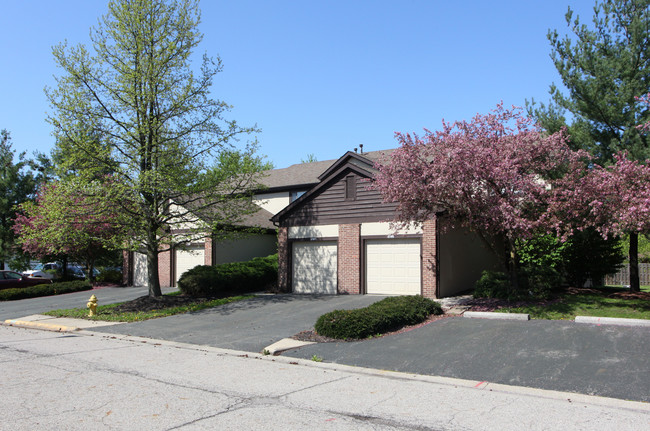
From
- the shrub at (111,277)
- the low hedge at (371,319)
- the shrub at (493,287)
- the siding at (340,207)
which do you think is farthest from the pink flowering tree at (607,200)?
the shrub at (111,277)

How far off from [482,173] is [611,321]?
4788mm

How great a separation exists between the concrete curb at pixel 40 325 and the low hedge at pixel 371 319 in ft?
26.1

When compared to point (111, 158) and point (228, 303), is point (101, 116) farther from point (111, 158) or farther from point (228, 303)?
point (228, 303)

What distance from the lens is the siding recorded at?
19.2 m

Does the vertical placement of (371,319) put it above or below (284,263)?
below


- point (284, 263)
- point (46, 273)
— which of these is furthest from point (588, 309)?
point (46, 273)

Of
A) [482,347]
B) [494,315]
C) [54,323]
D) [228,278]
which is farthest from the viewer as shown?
[228,278]

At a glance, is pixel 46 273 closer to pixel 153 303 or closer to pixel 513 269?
pixel 153 303

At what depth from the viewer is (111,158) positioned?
711 inches

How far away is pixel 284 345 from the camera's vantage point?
37.4ft

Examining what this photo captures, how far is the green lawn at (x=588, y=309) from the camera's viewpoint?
12.9 m

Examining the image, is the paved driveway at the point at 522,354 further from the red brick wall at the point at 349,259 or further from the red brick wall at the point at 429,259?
the red brick wall at the point at 349,259

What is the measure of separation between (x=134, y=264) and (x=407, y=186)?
19.4m

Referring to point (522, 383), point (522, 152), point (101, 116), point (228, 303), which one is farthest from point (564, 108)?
point (101, 116)
